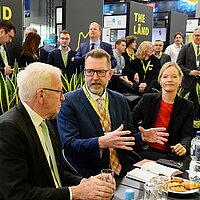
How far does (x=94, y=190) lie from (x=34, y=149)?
13.2 inches

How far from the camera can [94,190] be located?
59.3 inches

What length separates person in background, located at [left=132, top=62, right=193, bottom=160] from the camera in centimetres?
272

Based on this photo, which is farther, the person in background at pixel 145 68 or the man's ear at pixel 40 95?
the person in background at pixel 145 68

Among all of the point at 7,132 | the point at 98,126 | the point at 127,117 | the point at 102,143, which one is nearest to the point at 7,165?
the point at 7,132

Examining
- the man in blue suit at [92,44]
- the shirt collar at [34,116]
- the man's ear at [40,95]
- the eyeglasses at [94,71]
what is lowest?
the shirt collar at [34,116]

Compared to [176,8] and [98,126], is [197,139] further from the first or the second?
[176,8]

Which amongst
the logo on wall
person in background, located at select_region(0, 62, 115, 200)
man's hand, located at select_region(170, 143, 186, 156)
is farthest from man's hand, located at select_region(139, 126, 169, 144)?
the logo on wall

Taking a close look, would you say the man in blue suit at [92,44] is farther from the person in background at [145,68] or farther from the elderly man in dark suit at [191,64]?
the elderly man in dark suit at [191,64]

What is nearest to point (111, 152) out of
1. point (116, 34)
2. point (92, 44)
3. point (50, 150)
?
point (50, 150)

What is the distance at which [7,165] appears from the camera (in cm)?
139

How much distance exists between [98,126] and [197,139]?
73 centimetres

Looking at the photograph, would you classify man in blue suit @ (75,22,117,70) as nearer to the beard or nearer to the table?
the beard

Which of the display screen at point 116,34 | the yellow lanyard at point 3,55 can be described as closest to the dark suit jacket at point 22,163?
the yellow lanyard at point 3,55

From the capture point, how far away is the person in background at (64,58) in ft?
17.0
